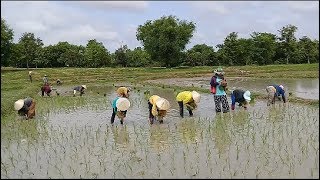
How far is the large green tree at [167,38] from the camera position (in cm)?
5088

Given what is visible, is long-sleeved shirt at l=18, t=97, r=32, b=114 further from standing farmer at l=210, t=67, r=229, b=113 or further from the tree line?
the tree line

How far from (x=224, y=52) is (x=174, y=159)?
53.2 metres

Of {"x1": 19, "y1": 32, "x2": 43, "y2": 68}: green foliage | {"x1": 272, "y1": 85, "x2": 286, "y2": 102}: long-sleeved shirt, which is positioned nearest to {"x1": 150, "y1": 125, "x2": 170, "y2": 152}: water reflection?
{"x1": 272, "y1": 85, "x2": 286, "y2": 102}: long-sleeved shirt

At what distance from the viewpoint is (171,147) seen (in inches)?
319

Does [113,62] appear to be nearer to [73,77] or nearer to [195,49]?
[195,49]

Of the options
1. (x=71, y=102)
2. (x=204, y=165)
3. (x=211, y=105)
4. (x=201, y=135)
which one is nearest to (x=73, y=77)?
(x=71, y=102)

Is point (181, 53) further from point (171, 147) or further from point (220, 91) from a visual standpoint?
point (171, 147)

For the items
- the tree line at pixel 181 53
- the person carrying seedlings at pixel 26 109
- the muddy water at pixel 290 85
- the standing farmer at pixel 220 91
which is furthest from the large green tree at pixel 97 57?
the standing farmer at pixel 220 91

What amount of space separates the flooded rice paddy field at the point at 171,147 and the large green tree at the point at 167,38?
38.6 m

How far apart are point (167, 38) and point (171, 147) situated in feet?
144

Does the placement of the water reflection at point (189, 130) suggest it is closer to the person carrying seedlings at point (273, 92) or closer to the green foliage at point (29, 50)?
the person carrying seedlings at point (273, 92)

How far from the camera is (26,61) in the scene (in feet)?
191

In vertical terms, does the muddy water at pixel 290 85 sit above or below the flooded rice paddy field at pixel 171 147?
above

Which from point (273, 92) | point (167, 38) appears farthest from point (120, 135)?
point (167, 38)
